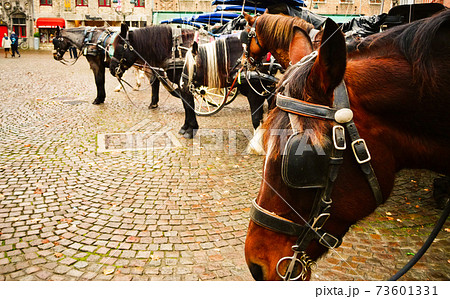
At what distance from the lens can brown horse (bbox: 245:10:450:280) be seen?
4.02 ft

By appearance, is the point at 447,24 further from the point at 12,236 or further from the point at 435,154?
the point at 12,236

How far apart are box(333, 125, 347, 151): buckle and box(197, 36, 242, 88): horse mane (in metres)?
5.28

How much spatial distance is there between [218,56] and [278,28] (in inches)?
64.9

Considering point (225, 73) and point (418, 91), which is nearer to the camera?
point (418, 91)

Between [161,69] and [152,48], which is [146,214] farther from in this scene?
[152,48]

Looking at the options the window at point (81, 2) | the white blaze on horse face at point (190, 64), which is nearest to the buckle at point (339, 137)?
the white blaze on horse face at point (190, 64)

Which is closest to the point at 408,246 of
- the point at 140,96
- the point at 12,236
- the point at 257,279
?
the point at 257,279

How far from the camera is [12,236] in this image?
3.29 m

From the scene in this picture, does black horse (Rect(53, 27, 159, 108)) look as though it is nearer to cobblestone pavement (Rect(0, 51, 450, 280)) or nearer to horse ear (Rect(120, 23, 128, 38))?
horse ear (Rect(120, 23, 128, 38))

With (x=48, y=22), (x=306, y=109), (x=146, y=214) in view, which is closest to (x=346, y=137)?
(x=306, y=109)

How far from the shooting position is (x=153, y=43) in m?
7.64

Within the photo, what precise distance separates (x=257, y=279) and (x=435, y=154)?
3.05ft

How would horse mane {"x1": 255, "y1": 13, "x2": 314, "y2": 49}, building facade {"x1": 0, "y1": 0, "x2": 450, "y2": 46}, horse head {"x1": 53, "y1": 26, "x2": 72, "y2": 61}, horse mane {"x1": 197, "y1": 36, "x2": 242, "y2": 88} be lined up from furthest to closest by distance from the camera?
building facade {"x1": 0, "y1": 0, "x2": 450, "y2": 46} < horse head {"x1": 53, "y1": 26, "x2": 72, "y2": 61} < horse mane {"x1": 197, "y1": 36, "x2": 242, "y2": 88} < horse mane {"x1": 255, "y1": 13, "x2": 314, "y2": 49}

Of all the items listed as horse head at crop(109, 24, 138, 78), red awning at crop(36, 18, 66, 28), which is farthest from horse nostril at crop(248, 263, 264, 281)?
red awning at crop(36, 18, 66, 28)
